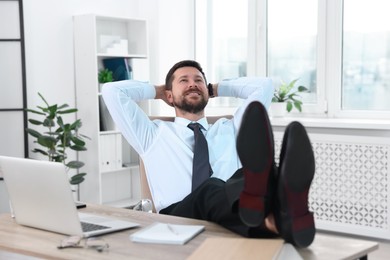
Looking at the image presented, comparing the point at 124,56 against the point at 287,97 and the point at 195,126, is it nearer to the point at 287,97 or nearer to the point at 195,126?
the point at 287,97

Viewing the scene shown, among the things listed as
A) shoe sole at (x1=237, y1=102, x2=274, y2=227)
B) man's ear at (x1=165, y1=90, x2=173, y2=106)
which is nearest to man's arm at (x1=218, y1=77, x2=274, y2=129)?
man's ear at (x1=165, y1=90, x2=173, y2=106)

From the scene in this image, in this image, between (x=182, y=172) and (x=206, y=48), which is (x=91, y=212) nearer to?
(x=182, y=172)

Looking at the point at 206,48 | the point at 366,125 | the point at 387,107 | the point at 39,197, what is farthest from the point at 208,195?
the point at 206,48

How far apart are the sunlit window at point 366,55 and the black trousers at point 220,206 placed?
2489 mm

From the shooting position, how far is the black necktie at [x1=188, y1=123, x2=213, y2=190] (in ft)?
8.30

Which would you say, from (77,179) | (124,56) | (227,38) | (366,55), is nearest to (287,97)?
(366,55)

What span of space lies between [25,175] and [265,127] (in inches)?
29.5

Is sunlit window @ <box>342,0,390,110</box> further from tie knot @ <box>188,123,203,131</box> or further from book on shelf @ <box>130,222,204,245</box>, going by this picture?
book on shelf @ <box>130,222,204,245</box>

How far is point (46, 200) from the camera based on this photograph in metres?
1.81

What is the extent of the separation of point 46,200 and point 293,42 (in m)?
3.24

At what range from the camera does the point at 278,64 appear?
479 centimetres

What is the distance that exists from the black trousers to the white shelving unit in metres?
2.27

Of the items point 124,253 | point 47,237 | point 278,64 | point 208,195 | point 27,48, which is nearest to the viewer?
point 124,253

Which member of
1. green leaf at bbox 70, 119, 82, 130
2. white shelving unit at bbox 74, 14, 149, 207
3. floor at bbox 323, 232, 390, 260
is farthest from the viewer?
white shelving unit at bbox 74, 14, 149, 207
